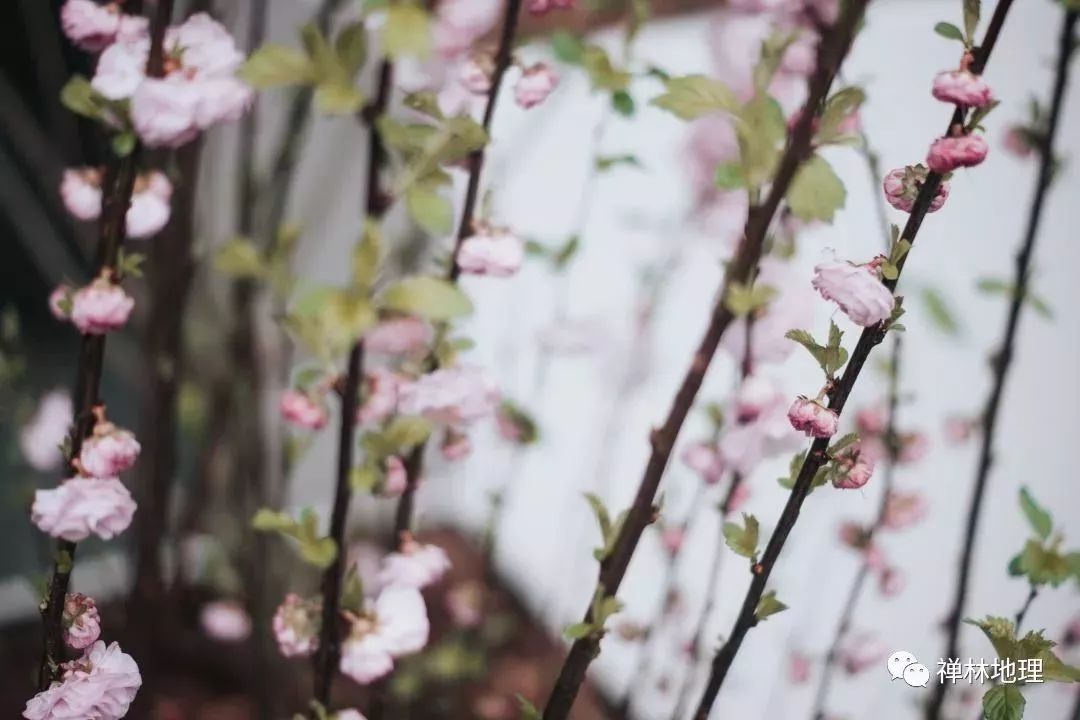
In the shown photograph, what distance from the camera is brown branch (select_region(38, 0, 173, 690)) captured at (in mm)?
343

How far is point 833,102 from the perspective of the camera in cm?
31

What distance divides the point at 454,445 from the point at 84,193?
23 cm

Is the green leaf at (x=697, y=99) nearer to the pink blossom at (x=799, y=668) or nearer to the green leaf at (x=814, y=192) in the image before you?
the green leaf at (x=814, y=192)

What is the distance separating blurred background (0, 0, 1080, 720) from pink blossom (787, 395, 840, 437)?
0.17 metres

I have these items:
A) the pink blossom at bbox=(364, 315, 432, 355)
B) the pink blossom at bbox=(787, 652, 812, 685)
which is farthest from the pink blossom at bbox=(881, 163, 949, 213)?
the pink blossom at bbox=(787, 652, 812, 685)

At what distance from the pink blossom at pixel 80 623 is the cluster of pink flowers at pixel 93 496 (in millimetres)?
31

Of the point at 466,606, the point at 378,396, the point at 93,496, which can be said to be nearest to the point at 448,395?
the point at 378,396

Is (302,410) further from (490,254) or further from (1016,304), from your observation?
(1016,304)

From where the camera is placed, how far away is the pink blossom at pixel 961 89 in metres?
0.28

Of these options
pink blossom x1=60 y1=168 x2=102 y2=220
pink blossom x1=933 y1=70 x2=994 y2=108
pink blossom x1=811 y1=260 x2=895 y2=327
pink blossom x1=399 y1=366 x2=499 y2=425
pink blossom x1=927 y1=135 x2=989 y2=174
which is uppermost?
pink blossom x1=933 y1=70 x2=994 y2=108

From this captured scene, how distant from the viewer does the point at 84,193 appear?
1.33ft

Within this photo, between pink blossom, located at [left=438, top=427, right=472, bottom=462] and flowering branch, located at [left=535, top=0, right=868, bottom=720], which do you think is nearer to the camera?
flowering branch, located at [left=535, top=0, right=868, bottom=720]

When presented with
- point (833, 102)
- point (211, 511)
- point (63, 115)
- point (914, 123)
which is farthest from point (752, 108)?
point (211, 511)

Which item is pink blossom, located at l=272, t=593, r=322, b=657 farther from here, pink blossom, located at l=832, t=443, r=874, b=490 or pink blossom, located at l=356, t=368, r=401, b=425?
pink blossom, located at l=832, t=443, r=874, b=490
